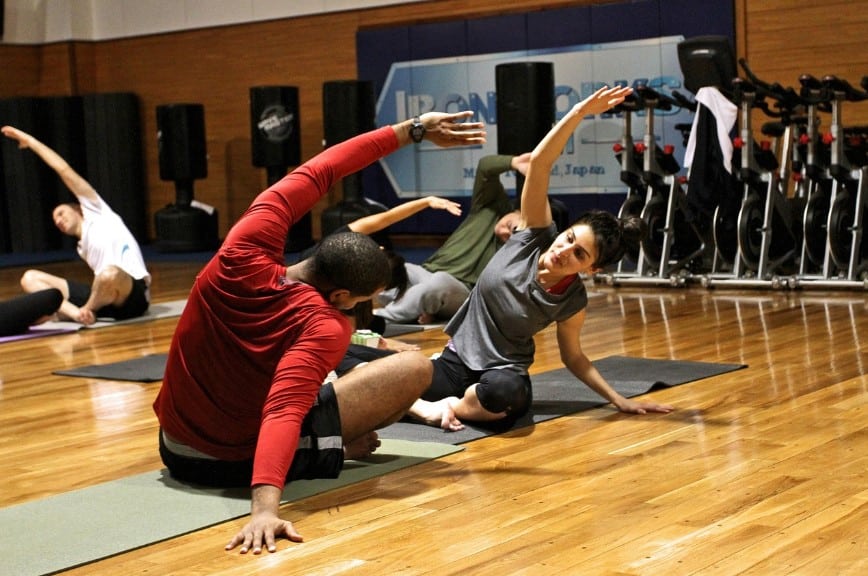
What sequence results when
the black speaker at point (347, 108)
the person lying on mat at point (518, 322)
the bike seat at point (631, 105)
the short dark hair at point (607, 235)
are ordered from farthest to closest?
the black speaker at point (347, 108) → the bike seat at point (631, 105) → the person lying on mat at point (518, 322) → the short dark hair at point (607, 235)

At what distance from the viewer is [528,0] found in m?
10.3

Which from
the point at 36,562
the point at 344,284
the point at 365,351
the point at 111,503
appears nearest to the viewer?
the point at 36,562

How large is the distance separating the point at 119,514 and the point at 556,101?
7.77 m

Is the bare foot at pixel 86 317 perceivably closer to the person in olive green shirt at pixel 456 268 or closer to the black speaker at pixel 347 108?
the person in olive green shirt at pixel 456 268

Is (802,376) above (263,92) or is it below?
below

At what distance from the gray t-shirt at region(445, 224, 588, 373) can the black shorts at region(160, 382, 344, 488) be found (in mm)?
793

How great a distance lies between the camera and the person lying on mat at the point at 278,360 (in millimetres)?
2654

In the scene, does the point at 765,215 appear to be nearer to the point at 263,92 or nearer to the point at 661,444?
the point at 661,444

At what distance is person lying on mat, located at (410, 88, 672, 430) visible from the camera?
12.1 ft

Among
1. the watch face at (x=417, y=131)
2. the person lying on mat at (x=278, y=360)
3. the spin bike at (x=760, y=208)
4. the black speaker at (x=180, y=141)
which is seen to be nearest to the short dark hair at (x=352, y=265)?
the person lying on mat at (x=278, y=360)

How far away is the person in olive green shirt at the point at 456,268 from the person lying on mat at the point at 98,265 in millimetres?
1473

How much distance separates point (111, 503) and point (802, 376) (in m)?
2.59

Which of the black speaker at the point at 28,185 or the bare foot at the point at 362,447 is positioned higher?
the black speaker at the point at 28,185

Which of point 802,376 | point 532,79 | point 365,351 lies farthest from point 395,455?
point 532,79
